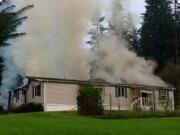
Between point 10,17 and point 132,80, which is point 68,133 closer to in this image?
point 10,17

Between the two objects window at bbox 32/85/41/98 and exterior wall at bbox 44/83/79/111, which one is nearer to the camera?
exterior wall at bbox 44/83/79/111

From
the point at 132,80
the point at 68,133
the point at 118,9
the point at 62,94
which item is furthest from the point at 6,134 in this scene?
the point at 118,9

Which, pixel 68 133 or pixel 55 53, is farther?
pixel 55 53

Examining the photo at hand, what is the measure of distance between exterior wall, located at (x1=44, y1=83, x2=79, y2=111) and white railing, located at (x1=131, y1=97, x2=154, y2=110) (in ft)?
22.3

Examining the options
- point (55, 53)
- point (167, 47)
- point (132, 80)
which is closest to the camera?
point (55, 53)

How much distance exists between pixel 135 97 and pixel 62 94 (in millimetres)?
8952

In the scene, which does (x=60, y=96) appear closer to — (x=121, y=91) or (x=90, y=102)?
(x=121, y=91)

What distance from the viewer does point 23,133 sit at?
1892cm

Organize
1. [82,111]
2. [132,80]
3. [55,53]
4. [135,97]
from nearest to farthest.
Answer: [82,111]
[135,97]
[55,53]
[132,80]

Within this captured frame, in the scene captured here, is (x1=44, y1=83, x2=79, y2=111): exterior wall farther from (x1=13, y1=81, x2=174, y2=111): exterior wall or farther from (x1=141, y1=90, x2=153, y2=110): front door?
(x1=141, y1=90, x2=153, y2=110): front door

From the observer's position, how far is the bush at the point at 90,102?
131 ft

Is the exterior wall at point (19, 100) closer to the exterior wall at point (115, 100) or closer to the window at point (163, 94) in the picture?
the exterior wall at point (115, 100)

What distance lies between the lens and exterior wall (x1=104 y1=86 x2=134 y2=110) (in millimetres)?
51688

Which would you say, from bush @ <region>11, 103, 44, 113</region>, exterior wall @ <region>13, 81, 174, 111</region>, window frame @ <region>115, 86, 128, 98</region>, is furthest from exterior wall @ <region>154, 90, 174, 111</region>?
bush @ <region>11, 103, 44, 113</region>
